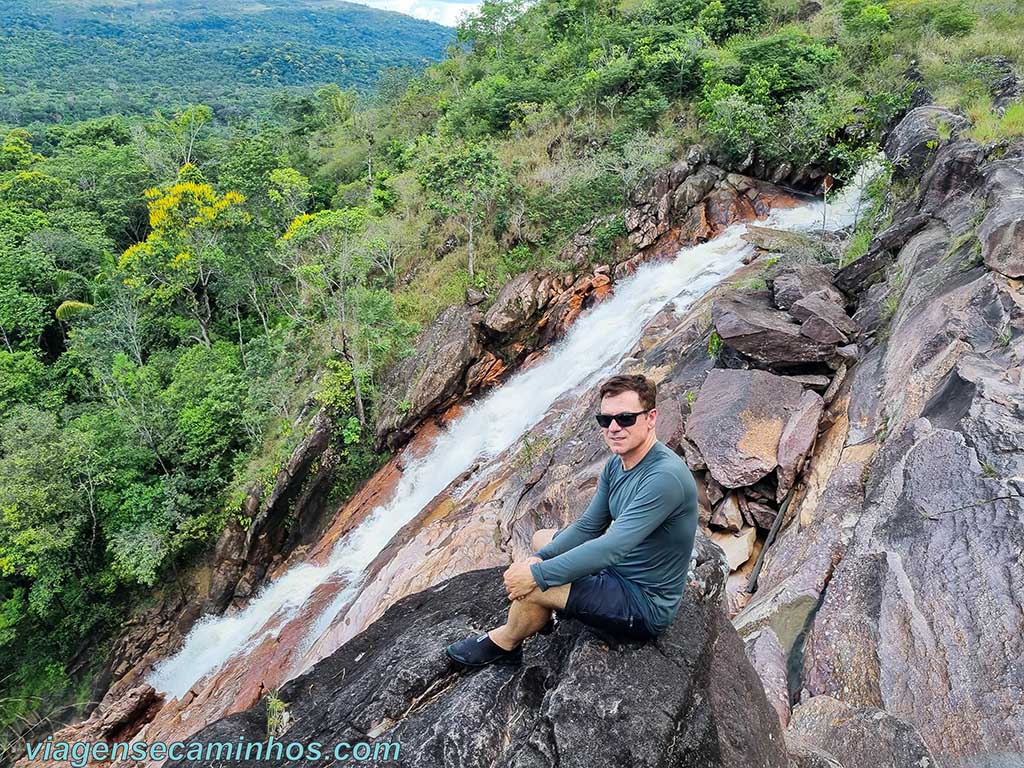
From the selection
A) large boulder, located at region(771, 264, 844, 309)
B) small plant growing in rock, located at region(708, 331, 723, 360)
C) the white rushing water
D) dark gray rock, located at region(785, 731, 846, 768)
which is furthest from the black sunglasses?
the white rushing water

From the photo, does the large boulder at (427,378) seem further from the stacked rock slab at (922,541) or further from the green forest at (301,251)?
the stacked rock slab at (922,541)

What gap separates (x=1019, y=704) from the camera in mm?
3510

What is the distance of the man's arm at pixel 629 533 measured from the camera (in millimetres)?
2922

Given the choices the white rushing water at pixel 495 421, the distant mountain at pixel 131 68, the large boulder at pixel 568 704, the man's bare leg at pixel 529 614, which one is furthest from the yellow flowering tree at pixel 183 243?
the distant mountain at pixel 131 68

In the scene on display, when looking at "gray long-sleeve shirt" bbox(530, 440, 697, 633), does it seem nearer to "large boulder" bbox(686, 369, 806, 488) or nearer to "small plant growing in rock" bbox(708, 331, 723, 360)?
"large boulder" bbox(686, 369, 806, 488)

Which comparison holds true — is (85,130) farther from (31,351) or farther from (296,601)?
(296,601)

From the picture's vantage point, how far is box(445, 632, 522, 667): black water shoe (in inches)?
135

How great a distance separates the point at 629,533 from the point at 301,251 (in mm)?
16011

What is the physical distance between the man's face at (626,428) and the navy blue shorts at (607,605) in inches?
29.2

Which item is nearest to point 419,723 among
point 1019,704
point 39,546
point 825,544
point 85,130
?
point 1019,704

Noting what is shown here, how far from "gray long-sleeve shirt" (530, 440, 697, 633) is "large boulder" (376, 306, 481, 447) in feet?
42.6

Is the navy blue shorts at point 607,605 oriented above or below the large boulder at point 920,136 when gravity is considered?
below

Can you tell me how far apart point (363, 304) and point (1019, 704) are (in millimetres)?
15167

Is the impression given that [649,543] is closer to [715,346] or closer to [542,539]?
[542,539]
